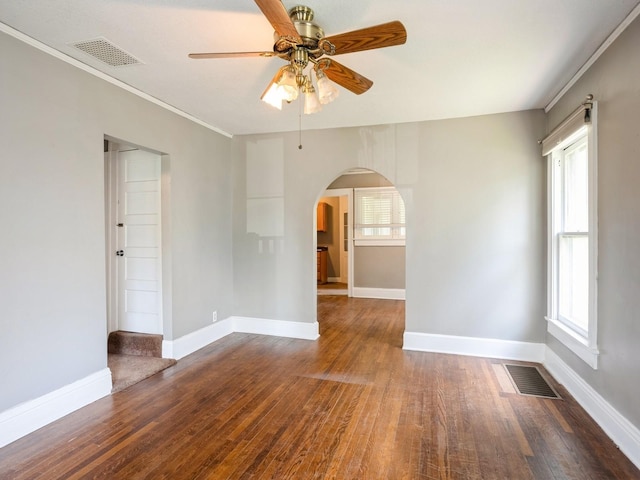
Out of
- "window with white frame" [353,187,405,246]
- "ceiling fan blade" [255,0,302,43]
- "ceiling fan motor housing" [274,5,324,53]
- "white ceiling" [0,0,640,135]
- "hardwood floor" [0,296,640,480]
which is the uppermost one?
"white ceiling" [0,0,640,135]

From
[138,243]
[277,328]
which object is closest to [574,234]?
[277,328]

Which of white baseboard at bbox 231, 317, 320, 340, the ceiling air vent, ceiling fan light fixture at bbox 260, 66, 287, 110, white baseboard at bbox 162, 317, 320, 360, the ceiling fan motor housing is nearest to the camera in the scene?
the ceiling fan motor housing

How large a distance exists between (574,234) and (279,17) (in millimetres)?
2774

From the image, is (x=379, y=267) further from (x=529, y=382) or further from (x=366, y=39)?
(x=366, y=39)

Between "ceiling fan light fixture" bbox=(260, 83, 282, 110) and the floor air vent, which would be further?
the floor air vent

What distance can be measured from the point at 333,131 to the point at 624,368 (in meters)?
3.31

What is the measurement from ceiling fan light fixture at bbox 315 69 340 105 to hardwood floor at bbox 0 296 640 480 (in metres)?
2.07

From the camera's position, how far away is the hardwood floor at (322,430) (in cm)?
189

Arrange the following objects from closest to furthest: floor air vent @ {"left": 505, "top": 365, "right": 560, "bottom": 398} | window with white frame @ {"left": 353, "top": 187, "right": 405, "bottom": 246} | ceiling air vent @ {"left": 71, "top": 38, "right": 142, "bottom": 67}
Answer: ceiling air vent @ {"left": 71, "top": 38, "right": 142, "bottom": 67} → floor air vent @ {"left": 505, "top": 365, "right": 560, "bottom": 398} → window with white frame @ {"left": 353, "top": 187, "right": 405, "bottom": 246}

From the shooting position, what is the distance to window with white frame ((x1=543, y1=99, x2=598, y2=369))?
243 cm

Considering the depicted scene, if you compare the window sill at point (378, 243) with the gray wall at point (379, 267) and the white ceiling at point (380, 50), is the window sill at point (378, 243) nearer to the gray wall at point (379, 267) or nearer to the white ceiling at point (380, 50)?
the gray wall at point (379, 267)

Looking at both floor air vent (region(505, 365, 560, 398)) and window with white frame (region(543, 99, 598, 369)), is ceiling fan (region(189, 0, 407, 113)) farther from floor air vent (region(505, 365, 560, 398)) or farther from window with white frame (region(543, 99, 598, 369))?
floor air vent (region(505, 365, 560, 398))

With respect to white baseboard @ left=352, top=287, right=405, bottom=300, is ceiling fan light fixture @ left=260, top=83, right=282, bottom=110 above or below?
above

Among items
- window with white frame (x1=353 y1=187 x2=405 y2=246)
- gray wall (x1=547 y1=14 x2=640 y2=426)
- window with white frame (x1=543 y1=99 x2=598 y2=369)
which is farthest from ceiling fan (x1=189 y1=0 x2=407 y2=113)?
window with white frame (x1=353 y1=187 x2=405 y2=246)
